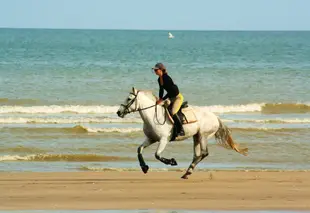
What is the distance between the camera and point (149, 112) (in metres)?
14.8

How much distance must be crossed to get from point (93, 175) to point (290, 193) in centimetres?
419

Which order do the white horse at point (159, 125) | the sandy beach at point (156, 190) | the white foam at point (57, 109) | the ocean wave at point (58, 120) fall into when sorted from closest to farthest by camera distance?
the sandy beach at point (156, 190) < the white horse at point (159, 125) < the ocean wave at point (58, 120) < the white foam at point (57, 109)

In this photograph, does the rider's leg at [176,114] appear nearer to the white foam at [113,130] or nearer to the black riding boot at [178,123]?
the black riding boot at [178,123]

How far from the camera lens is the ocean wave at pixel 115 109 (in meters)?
29.6

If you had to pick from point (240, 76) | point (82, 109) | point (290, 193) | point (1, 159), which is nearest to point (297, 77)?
point (240, 76)

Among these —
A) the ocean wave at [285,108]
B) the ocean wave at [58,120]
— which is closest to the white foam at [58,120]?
the ocean wave at [58,120]

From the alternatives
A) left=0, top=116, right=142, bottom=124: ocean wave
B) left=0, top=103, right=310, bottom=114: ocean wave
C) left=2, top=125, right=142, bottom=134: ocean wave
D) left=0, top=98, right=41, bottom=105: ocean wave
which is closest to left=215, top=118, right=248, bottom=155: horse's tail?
left=2, top=125, right=142, bottom=134: ocean wave

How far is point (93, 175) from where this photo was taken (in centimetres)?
1578

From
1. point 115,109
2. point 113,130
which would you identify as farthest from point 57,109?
point 113,130

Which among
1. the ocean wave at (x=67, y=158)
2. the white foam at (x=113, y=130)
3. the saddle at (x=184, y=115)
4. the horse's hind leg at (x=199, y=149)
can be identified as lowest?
the horse's hind leg at (x=199, y=149)

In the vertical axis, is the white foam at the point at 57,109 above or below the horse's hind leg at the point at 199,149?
above

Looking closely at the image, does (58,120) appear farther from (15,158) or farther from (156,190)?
(156,190)

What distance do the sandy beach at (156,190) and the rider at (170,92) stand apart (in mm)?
1145

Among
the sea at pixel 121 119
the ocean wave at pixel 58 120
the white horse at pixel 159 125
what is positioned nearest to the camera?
the white horse at pixel 159 125
